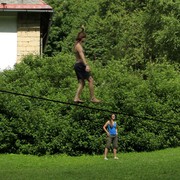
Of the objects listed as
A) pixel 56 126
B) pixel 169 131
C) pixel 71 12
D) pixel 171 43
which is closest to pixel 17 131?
pixel 56 126

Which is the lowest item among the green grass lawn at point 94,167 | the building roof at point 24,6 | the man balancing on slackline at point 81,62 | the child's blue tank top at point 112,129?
the green grass lawn at point 94,167

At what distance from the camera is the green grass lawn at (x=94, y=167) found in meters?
14.6

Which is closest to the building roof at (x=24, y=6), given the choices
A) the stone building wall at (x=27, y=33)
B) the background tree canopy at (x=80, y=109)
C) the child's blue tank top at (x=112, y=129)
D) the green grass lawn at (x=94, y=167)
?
the stone building wall at (x=27, y=33)

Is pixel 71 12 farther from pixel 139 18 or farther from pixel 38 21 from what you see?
pixel 38 21

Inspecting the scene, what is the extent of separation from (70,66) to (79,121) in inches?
114

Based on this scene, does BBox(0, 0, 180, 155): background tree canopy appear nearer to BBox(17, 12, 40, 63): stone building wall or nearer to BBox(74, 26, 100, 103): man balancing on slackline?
BBox(17, 12, 40, 63): stone building wall

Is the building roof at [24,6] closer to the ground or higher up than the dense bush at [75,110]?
higher up

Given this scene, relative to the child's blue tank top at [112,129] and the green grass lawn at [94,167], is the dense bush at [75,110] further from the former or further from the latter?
the child's blue tank top at [112,129]

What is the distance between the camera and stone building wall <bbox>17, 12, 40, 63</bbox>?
24.2 metres

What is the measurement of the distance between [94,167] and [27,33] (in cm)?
938

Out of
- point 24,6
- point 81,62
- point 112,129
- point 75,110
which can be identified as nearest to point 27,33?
point 24,6

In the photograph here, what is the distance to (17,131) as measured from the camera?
72.9 ft

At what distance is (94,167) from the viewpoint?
1708cm

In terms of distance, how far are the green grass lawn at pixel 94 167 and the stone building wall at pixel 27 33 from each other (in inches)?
213
